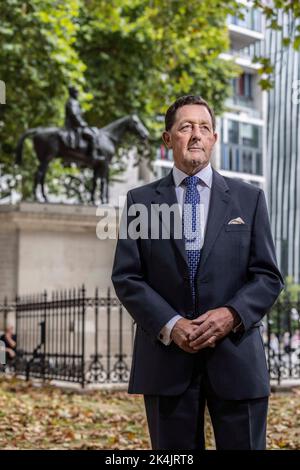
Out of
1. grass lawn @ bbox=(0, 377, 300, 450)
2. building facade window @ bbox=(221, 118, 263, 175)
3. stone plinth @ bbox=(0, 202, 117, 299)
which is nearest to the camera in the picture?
grass lawn @ bbox=(0, 377, 300, 450)

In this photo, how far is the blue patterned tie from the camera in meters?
3.20

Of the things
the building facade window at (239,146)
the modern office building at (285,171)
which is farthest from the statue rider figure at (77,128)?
the modern office building at (285,171)

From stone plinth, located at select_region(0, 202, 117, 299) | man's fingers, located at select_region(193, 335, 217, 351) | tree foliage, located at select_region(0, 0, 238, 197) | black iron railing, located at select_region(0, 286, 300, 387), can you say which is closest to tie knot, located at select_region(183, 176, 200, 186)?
man's fingers, located at select_region(193, 335, 217, 351)

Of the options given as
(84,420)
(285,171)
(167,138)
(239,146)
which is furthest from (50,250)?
(285,171)

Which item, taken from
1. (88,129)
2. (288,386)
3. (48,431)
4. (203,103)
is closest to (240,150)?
(88,129)

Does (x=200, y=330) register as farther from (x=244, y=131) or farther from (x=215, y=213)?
(x=244, y=131)

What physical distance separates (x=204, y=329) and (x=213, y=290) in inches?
8.3

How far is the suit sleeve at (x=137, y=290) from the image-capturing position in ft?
10.1

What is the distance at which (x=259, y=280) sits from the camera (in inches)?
123

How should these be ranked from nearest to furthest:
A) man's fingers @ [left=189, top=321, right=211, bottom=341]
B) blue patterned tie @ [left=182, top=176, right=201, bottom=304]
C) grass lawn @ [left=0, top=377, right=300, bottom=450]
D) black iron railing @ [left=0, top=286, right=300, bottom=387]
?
1. man's fingers @ [left=189, top=321, right=211, bottom=341]
2. blue patterned tie @ [left=182, top=176, right=201, bottom=304]
3. grass lawn @ [left=0, top=377, right=300, bottom=450]
4. black iron railing @ [left=0, top=286, right=300, bottom=387]

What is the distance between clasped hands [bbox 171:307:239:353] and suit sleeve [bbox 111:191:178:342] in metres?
0.08

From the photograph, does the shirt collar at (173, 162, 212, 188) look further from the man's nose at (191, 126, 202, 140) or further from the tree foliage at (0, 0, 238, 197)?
the tree foliage at (0, 0, 238, 197)

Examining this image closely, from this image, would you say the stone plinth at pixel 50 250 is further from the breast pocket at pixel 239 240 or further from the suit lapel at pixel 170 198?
the breast pocket at pixel 239 240

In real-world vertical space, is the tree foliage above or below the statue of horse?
above
